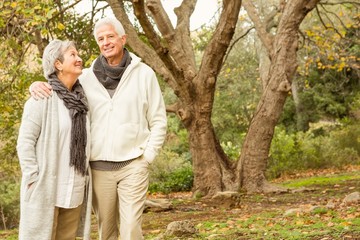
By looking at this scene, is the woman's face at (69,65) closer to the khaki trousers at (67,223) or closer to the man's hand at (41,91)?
the man's hand at (41,91)

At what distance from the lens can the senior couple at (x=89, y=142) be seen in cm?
411

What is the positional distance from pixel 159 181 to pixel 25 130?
611 inches

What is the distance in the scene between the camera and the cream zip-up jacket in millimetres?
4441

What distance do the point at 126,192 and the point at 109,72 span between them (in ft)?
2.93

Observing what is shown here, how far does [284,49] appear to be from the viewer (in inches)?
505

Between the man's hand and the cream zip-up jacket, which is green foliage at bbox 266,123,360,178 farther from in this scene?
the man's hand

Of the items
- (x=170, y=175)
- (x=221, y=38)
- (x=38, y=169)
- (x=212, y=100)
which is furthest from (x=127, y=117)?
(x=170, y=175)

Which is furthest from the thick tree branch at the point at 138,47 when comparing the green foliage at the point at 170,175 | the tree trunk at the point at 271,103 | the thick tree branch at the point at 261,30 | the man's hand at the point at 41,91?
the man's hand at the point at 41,91

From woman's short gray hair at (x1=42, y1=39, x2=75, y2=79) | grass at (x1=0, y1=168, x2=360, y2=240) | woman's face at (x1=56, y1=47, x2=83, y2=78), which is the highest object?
woman's short gray hair at (x1=42, y1=39, x2=75, y2=79)

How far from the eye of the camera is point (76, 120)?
423 centimetres

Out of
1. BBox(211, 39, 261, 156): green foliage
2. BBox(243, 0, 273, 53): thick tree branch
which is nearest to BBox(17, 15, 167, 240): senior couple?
BBox(243, 0, 273, 53): thick tree branch

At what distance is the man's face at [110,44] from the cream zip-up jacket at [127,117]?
0.13 meters

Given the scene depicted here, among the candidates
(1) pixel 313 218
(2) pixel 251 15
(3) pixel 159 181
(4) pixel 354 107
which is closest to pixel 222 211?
(1) pixel 313 218

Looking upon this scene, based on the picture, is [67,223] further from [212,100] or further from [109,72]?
[212,100]
